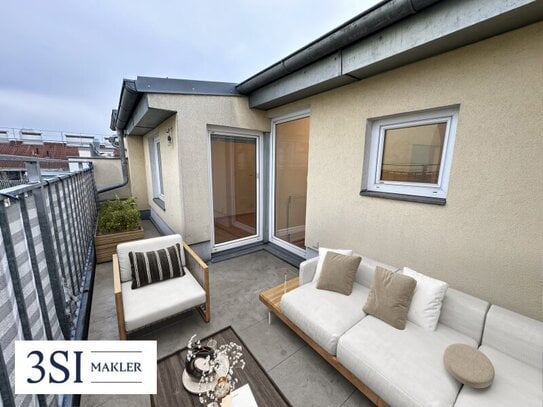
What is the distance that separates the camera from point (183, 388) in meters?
1.34

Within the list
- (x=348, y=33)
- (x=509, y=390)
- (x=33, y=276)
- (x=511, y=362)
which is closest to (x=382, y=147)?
(x=348, y=33)

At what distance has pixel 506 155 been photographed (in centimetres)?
172

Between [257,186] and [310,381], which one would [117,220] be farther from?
[310,381]

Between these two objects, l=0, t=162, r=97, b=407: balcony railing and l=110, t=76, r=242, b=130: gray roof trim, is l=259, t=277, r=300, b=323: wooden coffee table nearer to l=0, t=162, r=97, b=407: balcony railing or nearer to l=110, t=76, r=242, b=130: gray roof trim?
l=0, t=162, r=97, b=407: balcony railing

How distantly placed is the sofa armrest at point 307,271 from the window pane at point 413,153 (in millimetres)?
1426

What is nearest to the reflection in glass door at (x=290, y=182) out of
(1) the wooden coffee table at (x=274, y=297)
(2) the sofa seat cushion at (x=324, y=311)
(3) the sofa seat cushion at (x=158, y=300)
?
(1) the wooden coffee table at (x=274, y=297)

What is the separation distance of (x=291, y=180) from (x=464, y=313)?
310 cm

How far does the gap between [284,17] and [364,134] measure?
8.09ft

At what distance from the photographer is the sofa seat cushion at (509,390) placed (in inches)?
48.2

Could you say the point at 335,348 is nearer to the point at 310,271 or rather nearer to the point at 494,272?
the point at 310,271

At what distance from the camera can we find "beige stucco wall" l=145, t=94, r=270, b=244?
3339 millimetres

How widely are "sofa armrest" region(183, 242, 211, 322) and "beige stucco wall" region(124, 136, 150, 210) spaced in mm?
5166

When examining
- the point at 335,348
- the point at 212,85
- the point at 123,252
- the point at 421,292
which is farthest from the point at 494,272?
the point at 212,85

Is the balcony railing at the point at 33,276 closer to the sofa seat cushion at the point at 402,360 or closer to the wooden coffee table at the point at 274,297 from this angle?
the wooden coffee table at the point at 274,297
